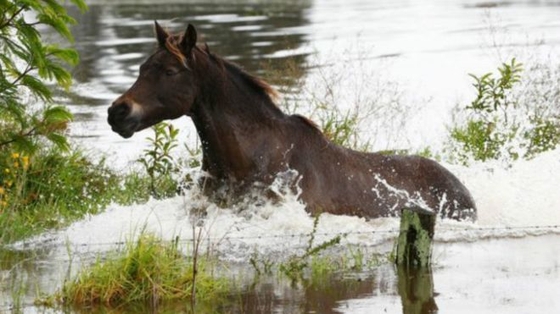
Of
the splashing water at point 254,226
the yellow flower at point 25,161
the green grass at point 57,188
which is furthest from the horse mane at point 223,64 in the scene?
the green grass at point 57,188

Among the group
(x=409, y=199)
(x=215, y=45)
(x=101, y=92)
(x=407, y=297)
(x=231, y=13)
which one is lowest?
(x=407, y=297)

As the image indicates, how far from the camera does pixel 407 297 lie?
9.90m

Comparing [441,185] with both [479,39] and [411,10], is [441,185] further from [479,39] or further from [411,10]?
[411,10]

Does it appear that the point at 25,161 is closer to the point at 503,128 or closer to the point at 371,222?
the point at 371,222

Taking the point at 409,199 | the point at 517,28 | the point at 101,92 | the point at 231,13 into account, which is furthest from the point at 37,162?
the point at 231,13

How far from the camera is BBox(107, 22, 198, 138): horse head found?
37.8 feet

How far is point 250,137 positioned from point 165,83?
909 millimetres

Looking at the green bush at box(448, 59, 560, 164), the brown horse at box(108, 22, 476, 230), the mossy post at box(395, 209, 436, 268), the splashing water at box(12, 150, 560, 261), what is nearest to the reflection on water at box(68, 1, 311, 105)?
the green bush at box(448, 59, 560, 164)

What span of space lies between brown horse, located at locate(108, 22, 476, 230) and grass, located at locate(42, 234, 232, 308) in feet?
5.98

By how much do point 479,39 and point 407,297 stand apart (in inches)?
753

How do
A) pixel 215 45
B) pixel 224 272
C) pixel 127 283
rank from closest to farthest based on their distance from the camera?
pixel 127 283, pixel 224 272, pixel 215 45

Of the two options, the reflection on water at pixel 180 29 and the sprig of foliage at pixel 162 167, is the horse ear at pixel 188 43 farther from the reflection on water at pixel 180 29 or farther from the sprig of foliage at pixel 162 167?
the reflection on water at pixel 180 29

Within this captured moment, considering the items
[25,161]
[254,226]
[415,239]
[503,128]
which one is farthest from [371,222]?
[503,128]

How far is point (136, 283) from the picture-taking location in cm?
982
